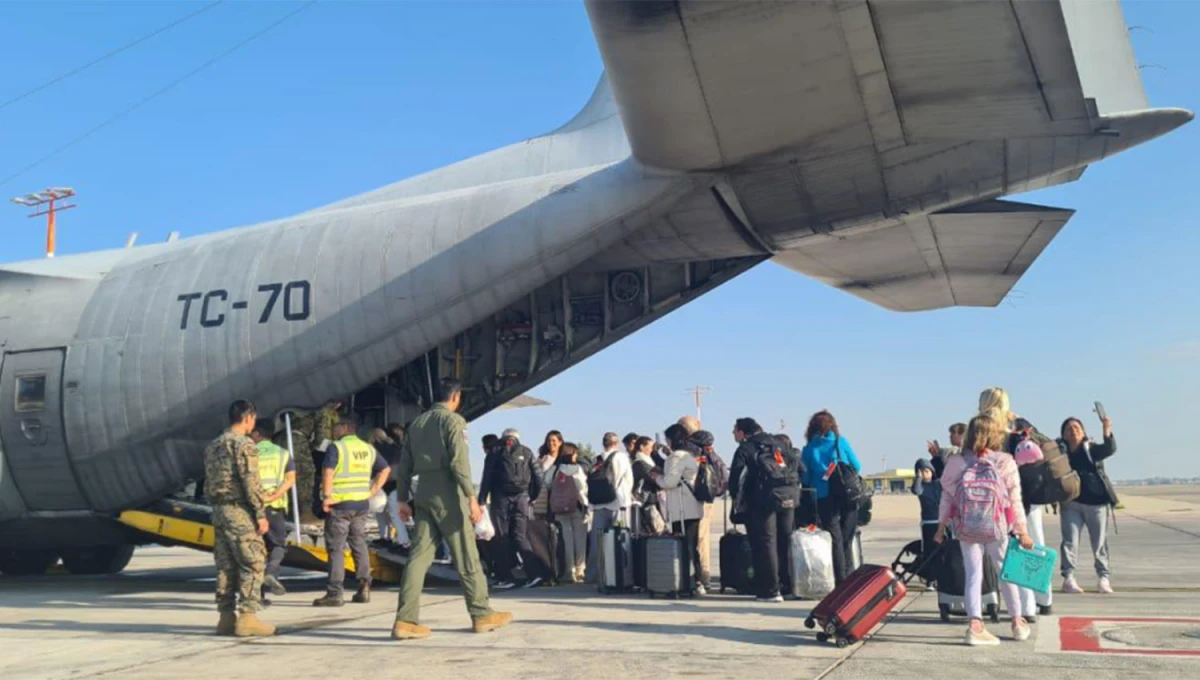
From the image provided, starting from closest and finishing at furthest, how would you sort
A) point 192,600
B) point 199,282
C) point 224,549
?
point 224,549
point 192,600
point 199,282

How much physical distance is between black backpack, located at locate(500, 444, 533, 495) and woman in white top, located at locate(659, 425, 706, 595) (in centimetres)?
167

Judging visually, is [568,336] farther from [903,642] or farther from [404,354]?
[903,642]

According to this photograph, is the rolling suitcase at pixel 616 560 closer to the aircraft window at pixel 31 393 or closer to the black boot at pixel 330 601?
the black boot at pixel 330 601

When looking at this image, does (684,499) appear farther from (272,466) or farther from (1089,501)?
(272,466)

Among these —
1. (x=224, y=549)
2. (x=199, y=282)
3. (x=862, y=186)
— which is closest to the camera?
(x=224, y=549)

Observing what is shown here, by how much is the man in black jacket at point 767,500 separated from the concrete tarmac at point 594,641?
1.20ft

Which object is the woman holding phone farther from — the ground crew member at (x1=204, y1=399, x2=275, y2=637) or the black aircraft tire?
the black aircraft tire

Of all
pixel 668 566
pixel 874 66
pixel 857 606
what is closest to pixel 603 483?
pixel 668 566

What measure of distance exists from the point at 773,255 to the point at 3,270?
401 inches

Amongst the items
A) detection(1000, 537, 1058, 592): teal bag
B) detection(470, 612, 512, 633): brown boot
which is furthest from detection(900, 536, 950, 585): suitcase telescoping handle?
detection(470, 612, 512, 633): brown boot

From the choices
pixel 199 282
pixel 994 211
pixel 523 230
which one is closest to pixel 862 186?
pixel 994 211

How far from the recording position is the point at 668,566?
9914mm

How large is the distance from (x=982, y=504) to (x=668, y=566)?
358 centimetres

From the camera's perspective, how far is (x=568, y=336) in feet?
42.7
